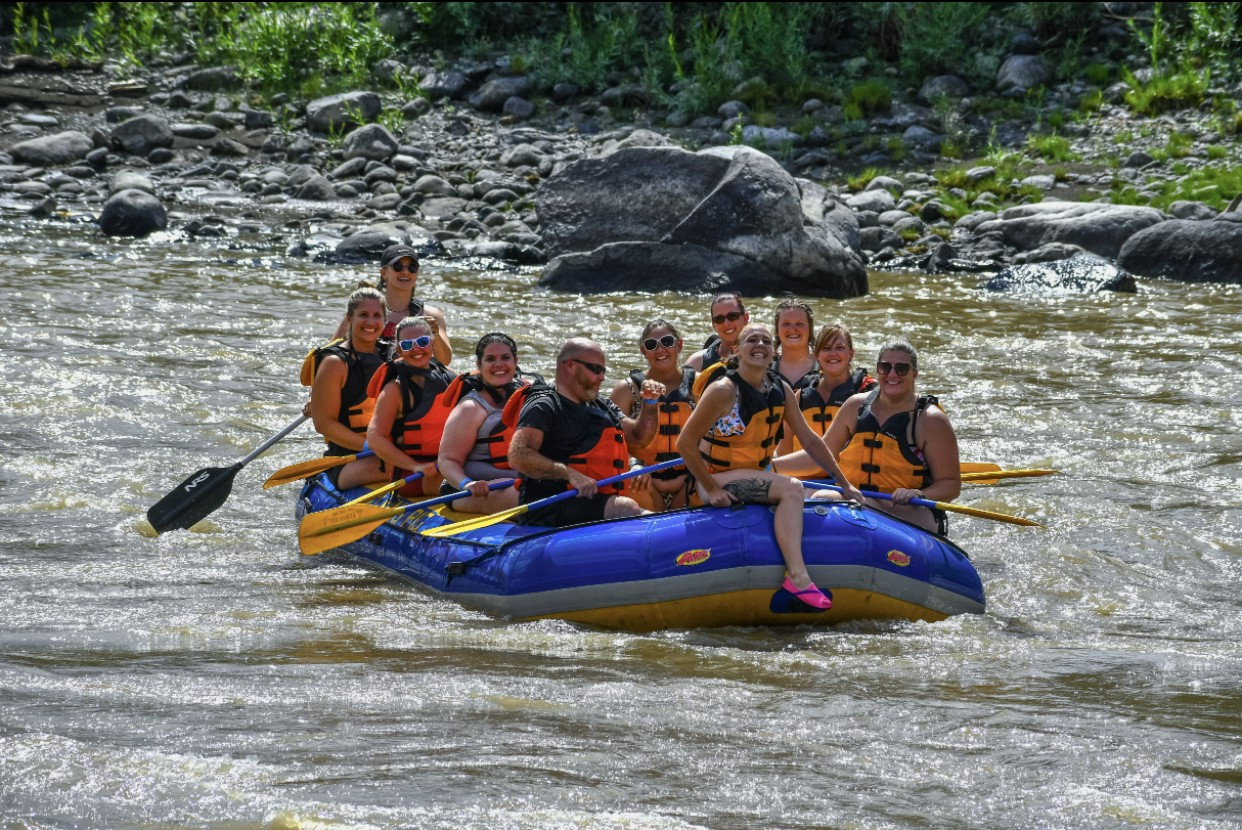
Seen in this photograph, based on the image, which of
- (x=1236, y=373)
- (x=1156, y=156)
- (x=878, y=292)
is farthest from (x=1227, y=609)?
(x=1156, y=156)

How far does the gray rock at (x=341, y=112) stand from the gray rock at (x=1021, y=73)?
298 inches

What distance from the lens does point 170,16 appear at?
2280cm

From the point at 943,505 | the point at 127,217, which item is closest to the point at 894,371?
the point at 943,505

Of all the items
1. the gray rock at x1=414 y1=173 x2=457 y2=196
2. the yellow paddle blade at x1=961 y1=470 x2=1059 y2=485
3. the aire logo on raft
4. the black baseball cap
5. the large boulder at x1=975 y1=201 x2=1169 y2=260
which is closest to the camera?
the aire logo on raft

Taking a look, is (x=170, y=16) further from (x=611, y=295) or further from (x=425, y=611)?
(x=425, y=611)

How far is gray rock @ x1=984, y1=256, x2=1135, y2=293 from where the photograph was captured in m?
13.7

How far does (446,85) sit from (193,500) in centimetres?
1340

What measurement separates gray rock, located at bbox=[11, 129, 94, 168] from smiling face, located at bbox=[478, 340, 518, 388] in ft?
44.2

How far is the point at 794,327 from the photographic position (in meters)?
7.23

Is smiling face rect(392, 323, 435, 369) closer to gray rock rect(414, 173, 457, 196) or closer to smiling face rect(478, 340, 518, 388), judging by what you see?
smiling face rect(478, 340, 518, 388)

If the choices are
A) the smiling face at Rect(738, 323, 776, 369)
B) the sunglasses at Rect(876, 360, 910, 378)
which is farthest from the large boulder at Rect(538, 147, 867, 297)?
the smiling face at Rect(738, 323, 776, 369)

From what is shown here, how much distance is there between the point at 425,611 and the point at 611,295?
7.84m

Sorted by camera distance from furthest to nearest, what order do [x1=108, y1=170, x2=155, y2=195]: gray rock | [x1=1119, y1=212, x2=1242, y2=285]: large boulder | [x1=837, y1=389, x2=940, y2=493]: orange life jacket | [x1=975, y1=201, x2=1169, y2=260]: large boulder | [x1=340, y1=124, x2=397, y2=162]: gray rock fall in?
[x1=340, y1=124, x2=397, y2=162]: gray rock → [x1=108, y1=170, x2=155, y2=195]: gray rock → [x1=975, y1=201, x2=1169, y2=260]: large boulder → [x1=1119, y1=212, x2=1242, y2=285]: large boulder → [x1=837, y1=389, x2=940, y2=493]: orange life jacket

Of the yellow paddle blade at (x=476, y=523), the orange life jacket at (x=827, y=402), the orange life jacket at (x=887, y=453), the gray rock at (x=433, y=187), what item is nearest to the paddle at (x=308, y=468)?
the yellow paddle blade at (x=476, y=523)
